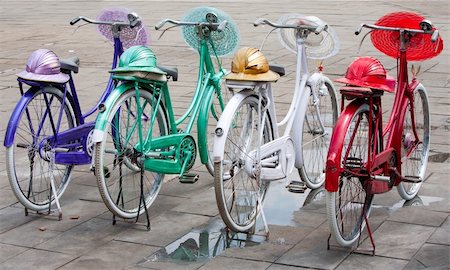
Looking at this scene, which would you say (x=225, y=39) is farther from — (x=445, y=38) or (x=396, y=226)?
(x=445, y=38)

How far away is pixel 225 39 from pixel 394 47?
1246 millimetres

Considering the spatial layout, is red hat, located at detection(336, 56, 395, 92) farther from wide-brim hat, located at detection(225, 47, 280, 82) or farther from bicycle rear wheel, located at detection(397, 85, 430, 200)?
bicycle rear wheel, located at detection(397, 85, 430, 200)

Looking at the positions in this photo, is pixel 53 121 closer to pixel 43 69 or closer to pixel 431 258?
pixel 43 69

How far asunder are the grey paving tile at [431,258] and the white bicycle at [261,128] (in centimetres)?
105

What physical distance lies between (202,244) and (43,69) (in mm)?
1571

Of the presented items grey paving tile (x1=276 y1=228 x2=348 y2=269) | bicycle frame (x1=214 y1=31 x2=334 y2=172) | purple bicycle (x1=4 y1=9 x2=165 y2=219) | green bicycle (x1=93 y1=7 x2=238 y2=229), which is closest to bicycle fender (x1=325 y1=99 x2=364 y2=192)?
grey paving tile (x1=276 y1=228 x2=348 y2=269)

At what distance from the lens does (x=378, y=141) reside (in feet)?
18.3

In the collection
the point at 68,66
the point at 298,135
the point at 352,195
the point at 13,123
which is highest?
the point at 68,66

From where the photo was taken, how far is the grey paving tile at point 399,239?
5.26 metres

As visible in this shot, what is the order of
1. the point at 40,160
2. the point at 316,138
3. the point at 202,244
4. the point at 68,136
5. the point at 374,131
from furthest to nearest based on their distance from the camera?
the point at 316,138, the point at 40,160, the point at 68,136, the point at 202,244, the point at 374,131

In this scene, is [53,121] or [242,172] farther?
[53,121]

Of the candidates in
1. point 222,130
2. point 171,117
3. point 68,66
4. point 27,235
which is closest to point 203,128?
point 171,117

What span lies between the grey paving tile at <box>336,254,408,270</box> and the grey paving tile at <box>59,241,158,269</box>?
115cm

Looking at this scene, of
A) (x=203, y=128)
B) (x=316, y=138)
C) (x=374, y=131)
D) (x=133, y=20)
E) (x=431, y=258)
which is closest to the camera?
(x=431, y=258)
